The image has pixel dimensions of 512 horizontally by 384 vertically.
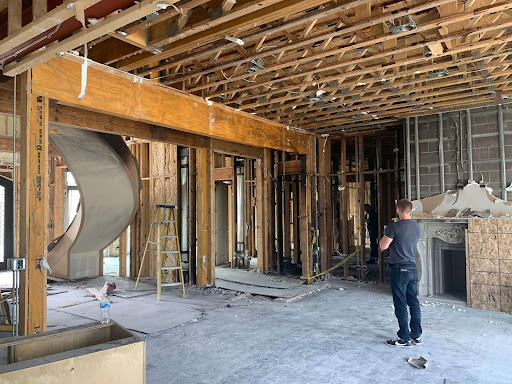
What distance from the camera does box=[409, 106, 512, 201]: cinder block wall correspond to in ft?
21.6

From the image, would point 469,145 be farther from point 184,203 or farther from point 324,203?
point 184,203

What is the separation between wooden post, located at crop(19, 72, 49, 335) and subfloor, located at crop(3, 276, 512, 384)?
1.25m

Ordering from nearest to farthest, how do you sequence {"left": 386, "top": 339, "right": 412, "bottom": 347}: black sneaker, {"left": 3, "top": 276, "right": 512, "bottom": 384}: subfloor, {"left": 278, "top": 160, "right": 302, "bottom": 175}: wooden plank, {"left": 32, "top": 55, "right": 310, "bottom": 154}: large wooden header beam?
{"left": 3, "top": 276, "right": 512, "bottom": 384}: subfloor → {"left": 32, "top": 55, "right": 310, "bottom": 154}: large wooden header beam → {"left": 386, "top": 339, "right": 412, "bottom": 347}: black sneaker → {"left": 278, "top": 160, "right": 302, "bottom": 175}: wooden plank

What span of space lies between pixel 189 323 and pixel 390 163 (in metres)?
10.2

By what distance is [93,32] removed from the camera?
9.42 feet

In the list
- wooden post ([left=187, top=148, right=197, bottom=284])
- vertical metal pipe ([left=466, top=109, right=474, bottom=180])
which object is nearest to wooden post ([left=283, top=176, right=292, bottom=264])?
wooden post ([left=187, top=148, right=197, bottom=284])

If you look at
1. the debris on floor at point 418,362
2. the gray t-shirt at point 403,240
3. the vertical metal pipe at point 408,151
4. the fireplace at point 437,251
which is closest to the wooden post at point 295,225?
the vertical metal pipe at point 408,151

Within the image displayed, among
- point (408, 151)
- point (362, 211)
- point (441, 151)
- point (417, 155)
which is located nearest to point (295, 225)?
point (362, 211)

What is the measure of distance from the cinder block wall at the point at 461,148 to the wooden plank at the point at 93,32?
241 inches

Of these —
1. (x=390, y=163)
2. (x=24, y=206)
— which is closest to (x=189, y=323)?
(x=24, y=206)

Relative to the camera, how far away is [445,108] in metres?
6.94

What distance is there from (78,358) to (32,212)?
257 cm

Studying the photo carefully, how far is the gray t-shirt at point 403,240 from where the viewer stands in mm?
4500

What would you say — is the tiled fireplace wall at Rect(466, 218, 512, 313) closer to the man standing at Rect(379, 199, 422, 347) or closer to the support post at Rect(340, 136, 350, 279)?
the man standing at Rect(379, 199, 422, 347)
